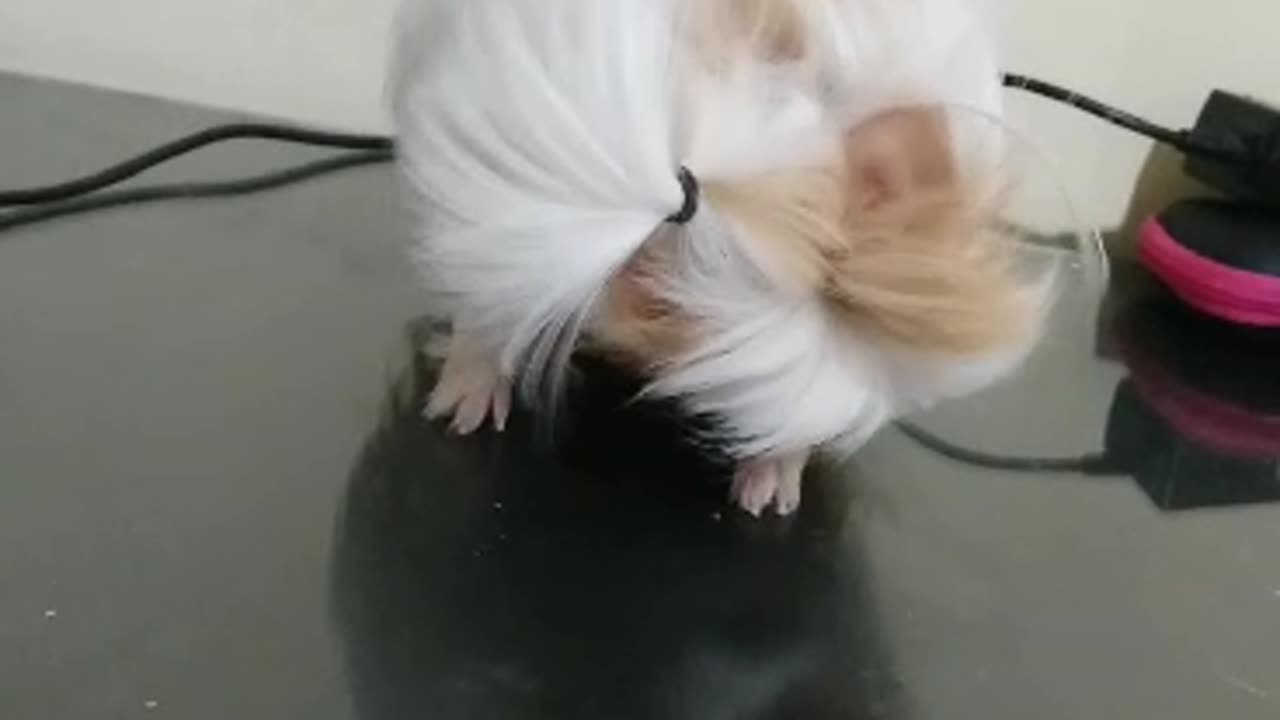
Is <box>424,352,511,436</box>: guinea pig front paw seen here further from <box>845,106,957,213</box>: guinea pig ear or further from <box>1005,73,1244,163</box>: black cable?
<box>1005,73,1244,163</box>: black cable

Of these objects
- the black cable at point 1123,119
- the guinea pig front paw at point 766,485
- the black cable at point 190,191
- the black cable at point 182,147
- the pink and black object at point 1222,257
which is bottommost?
the black cable at point 190,191

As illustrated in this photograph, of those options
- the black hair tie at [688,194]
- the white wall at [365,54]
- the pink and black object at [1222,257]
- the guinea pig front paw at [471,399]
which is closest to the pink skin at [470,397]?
the guinea pig front paw at [471,399]

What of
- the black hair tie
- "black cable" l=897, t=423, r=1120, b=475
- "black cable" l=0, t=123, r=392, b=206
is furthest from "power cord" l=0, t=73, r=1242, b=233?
the black hair tie

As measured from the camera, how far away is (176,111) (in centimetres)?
91

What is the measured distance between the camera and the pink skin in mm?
684

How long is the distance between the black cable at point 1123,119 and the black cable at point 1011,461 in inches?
9.6

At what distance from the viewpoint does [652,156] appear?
1.75 feet

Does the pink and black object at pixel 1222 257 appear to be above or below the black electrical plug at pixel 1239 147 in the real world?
below

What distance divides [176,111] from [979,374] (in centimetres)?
46

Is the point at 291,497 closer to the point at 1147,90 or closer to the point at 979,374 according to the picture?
the point at 979,374

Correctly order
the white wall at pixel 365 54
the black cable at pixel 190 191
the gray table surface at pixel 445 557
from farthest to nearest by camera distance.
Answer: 1. the white wall at pixel 365 54
2. the black cable at pixel 190 191
3. the gray table surface at pixel 445 557

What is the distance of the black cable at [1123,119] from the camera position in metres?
0.94

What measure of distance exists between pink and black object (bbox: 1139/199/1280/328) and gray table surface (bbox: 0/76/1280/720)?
0.47 ft

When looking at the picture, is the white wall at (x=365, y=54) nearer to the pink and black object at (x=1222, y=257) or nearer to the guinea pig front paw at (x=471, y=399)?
the pink and black object at (x=1222, y=257)
